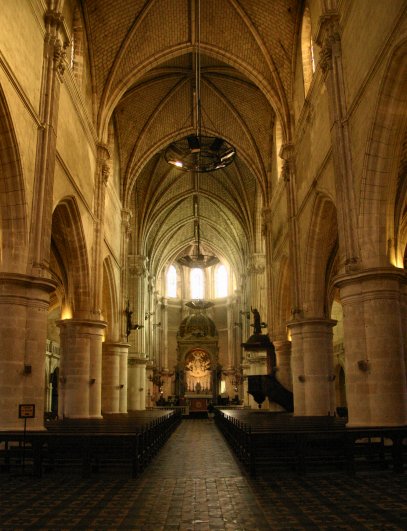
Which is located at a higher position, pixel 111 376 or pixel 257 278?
pixel 257 278

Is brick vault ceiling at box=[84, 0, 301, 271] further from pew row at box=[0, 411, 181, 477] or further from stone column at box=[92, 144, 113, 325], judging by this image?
pew row at box=[0, 411, 181, 477]

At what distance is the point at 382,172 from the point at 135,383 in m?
24.8

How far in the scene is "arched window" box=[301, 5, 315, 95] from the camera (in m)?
19.8

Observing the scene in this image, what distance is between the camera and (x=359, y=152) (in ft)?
43.3

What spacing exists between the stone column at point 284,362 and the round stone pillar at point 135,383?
11952 millimetres

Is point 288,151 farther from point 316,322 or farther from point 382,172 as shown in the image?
point 382,172

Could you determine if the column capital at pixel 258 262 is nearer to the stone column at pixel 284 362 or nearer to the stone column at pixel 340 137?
the stone column at pixel 284 362

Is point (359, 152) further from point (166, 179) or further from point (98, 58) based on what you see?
point (166, 179)

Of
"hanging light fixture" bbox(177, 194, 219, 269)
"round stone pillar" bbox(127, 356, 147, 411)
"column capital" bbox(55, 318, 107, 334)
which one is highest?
"hanging light fixture" bbox(177, 194, 219, 269)

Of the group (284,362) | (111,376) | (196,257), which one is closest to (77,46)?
(111,376)

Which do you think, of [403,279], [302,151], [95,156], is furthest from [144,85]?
[403,279]

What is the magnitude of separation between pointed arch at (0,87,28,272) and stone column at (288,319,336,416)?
32.9 feet

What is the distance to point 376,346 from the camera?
12.0 meters

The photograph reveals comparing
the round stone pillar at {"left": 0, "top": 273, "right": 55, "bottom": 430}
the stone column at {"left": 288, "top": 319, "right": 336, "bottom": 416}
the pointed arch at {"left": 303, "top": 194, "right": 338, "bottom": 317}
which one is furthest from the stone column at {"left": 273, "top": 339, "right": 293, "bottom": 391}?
the round stone pillar at {"left": 0, "top": 273, "right": 55, "bottom": 430}
